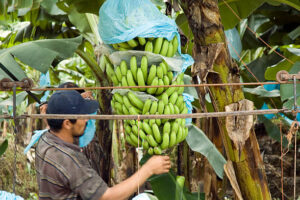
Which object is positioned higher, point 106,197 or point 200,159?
point 106,197

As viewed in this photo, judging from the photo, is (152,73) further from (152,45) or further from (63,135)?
(63,135)

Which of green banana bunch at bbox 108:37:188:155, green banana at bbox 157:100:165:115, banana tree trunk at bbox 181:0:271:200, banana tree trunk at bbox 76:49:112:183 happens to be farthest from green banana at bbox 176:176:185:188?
banana tree trunk at bbox 76:49:112:183

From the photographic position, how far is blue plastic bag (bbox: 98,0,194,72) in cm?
110

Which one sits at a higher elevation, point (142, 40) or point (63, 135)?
point (142, 40)

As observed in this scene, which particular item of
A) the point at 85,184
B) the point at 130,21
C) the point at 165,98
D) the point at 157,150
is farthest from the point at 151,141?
the point at 130,21

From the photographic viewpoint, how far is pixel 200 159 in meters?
2.45

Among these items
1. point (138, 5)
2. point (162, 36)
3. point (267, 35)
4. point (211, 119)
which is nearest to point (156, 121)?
point (162, 36)

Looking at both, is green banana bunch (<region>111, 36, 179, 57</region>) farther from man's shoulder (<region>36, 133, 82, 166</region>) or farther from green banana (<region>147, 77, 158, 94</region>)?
man's shoulder (<region>36, 133, 82, 166</region>)

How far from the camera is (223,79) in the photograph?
1.41 m

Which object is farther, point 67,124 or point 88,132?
point 88,132

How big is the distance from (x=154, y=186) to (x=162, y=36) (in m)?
0.71

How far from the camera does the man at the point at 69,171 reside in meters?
1.12

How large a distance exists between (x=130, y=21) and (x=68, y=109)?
13.7 inches

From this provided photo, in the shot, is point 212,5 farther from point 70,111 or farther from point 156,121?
point 70,111
